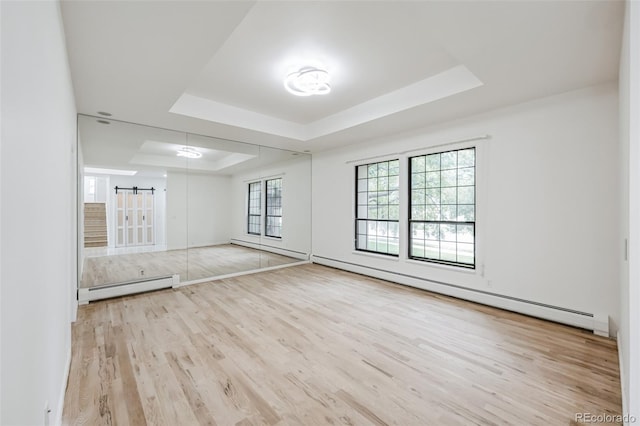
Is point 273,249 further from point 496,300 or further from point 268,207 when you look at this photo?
point 496,300

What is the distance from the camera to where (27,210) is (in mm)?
1021

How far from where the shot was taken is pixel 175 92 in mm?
3158

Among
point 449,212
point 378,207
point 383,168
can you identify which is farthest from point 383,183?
point 449,212

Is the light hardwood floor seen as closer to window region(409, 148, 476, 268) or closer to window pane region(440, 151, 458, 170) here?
window region(409, 148, 476, 268)

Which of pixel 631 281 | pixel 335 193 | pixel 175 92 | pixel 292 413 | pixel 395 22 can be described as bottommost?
pixel 292 413

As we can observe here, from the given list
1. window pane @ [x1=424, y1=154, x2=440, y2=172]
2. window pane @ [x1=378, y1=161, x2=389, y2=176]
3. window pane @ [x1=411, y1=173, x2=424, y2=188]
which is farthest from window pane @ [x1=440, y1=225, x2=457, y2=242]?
window pane @ [x1=378, y1=161, x2=389, y2=176]

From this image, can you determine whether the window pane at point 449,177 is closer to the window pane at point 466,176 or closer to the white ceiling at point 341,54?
the window pane at point 466,176

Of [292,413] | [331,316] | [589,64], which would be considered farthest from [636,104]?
[331,316]

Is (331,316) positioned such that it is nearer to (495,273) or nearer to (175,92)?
(495,273)

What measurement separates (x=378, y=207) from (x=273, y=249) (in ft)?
8.07

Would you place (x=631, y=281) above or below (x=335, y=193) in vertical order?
below

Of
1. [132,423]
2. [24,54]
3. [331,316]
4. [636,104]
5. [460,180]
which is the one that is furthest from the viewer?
[460,180]

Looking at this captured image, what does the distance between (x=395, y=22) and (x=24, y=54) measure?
2.48m

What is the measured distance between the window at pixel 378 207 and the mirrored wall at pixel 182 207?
4.78 ft
